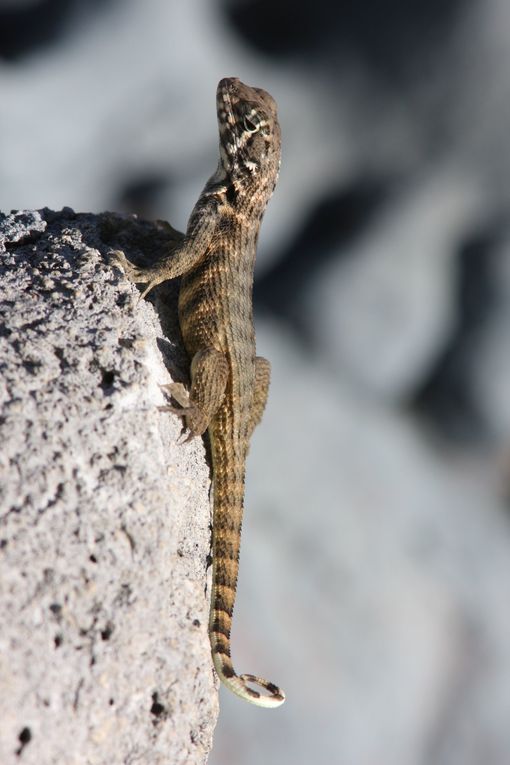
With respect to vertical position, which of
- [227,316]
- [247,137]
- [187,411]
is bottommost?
[187,411]

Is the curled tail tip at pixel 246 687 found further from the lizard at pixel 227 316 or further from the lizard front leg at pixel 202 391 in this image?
the lizard front leg at pixel 202 391

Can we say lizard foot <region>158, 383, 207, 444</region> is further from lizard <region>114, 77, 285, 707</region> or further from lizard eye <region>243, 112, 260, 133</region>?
lizard eye <region>243, 112, 260, 133</region>

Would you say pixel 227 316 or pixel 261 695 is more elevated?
pixel 227 316

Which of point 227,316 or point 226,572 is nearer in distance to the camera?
point 226,572

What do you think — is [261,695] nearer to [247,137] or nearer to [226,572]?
[226,572]

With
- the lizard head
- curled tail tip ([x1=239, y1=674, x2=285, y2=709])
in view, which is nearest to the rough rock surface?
curled tail tip ([x1=239, y1=674, x2=285, y2=709])

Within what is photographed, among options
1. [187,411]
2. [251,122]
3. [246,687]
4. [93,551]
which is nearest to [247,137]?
[251,122]

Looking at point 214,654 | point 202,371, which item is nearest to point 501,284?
point 202,371

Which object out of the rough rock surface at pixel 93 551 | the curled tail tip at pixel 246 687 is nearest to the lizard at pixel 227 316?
the curled tail tip at pixel 246 687
